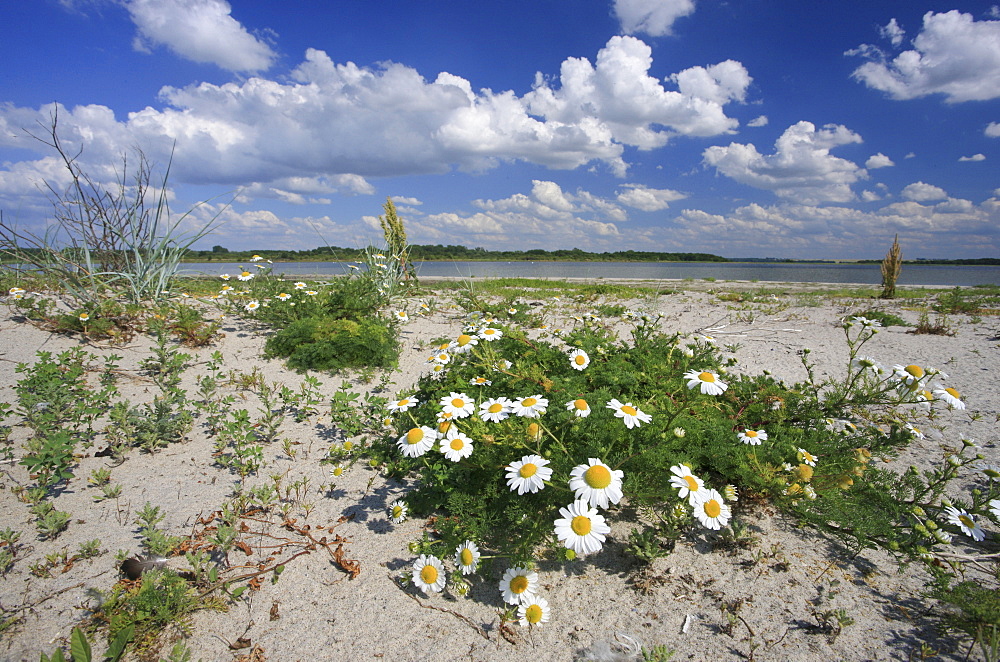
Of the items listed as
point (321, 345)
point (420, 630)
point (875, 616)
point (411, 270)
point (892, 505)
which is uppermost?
point (411, 270)

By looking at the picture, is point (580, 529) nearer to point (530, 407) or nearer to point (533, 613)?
point (533, 613)

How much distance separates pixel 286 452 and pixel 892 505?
354cm

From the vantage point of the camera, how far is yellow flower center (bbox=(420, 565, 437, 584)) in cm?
181

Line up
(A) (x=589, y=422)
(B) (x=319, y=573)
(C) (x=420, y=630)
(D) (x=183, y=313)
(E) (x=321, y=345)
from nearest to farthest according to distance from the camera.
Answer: (C) (x=420, y=630) < (B) (x=319, y=573) < (A) (x=589, y=422) < (E) (x=321, y=345) < (D) (x=183, y=313)

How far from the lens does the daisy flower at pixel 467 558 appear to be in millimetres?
1781

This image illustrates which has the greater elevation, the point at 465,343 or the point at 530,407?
the point at 465,343

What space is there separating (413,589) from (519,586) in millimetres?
519

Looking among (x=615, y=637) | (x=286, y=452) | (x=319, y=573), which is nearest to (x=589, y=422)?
(x=615, y=637)

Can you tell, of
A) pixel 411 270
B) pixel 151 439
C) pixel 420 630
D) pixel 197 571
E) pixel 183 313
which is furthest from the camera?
pixel 411 270

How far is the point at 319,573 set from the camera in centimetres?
200

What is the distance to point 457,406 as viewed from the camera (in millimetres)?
2279

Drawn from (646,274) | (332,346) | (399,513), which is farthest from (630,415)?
(646,274)

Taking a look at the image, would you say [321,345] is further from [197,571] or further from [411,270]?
[411,270]

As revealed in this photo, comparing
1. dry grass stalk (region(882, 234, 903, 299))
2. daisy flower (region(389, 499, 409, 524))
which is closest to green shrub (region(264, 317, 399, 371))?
daisy flower (region(389, 499, 409, 524))
